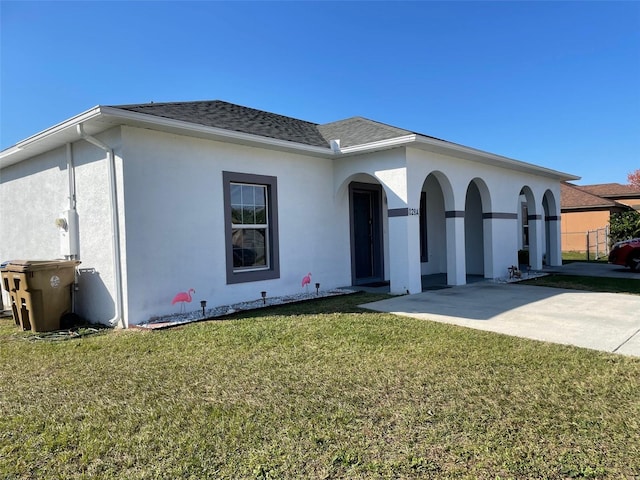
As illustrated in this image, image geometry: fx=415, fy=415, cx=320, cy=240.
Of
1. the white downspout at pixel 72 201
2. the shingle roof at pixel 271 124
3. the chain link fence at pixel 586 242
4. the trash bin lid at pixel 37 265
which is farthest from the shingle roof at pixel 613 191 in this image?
the trash bin lid at pixel 37 265

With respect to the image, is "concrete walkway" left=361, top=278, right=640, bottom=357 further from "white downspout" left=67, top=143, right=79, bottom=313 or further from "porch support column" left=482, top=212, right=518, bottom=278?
"white downspout" left=67, top=143, right=79, bottom=313

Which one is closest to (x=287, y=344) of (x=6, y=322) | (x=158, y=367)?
(x=158, y=367)

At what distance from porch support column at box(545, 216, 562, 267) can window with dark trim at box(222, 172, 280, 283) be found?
12300mm

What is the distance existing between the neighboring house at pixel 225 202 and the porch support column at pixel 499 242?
42mm

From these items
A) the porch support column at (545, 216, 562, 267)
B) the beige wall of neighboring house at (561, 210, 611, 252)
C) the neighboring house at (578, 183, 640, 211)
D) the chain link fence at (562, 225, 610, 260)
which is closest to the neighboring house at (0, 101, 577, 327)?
the porch support column at (545, 216, 562, 267)

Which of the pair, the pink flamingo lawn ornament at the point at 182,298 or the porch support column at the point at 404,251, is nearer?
the pink flamingo lawn ornament at the point at 182,298

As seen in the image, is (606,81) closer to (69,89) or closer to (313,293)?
(313,293)

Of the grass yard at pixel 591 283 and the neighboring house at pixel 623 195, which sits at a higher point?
the neighboring house at pixel 623 195

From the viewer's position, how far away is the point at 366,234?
11281 millimetres

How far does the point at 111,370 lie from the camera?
14.9 ft

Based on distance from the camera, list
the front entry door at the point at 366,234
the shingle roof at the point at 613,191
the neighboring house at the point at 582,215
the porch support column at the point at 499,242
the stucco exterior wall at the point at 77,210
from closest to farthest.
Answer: the stucco exterior wall at the point at 77,210, the front entry door at the point at 366,234, the porch support column at the point at 499,242, the neighboring house at the point at 582,215, the shingle roof at the point at 613,191

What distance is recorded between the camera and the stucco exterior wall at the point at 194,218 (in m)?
6.77

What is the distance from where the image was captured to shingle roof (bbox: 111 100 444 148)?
24.7 feet

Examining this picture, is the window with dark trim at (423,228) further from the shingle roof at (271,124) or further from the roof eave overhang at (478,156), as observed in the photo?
the shingle roof at (271,124)
